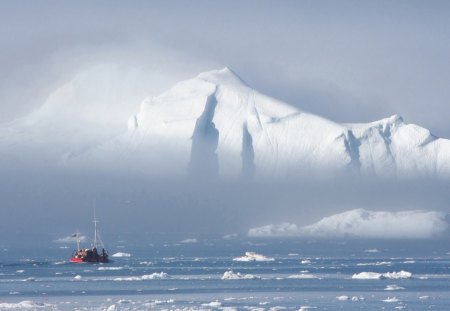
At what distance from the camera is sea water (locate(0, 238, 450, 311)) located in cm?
7419

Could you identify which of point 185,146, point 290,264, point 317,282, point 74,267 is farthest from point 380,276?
point 185,146

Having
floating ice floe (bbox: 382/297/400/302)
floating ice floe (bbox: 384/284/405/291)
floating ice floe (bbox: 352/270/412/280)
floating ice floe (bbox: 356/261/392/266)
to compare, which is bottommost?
floating ice floe (bbox: 382/297/400/302)

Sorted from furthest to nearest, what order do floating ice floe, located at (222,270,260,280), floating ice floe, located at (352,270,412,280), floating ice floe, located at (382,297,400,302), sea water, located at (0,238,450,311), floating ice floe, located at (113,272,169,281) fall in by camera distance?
1. floating ice floe, located at (113,272,169,281)
2. floating ice floe, located at (222,270,260,280)
3. floating ice floe, located at (352,270,412,280)
4. floating ice floe, located at (382,297,400,302)
5. sea water, located at (0,238,450,311)

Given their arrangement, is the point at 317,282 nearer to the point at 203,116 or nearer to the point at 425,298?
the point at 425,298

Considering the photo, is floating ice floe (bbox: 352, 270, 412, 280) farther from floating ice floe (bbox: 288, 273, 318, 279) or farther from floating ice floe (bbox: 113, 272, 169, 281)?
floating ice floe (bbox: 113, 272, 169, 281)

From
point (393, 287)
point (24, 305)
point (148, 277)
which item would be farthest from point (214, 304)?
point (148, 277)

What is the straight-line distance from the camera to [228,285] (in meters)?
90.0

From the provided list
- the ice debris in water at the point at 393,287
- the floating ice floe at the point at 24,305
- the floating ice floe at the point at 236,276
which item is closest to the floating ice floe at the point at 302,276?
the floating ice floe at the point at 236,276

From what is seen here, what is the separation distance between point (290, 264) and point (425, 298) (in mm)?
45734

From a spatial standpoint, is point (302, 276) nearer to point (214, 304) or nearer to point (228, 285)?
point (228, 285)

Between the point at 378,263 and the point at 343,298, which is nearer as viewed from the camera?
the point at 343,298

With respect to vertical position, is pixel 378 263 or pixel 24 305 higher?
pixel 378 263

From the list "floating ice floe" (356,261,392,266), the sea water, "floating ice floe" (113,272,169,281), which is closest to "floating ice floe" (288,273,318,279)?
the sea water

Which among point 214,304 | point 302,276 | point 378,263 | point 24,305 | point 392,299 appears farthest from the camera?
point 378,263
